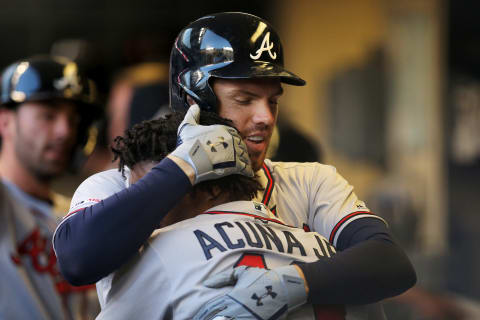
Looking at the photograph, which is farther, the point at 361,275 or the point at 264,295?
the point at 361,275

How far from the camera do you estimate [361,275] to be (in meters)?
2.37

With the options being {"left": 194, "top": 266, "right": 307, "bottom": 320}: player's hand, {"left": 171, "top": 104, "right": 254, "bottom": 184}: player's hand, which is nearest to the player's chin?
{"left": 171, "top": 104, "right": 254, "bottom": 184}: player's hand

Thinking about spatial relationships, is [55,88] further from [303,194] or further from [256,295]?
[256,295]

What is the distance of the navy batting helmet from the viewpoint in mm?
2729

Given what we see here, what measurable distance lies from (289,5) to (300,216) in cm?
1065

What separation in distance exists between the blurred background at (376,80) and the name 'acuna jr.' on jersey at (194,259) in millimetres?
3943

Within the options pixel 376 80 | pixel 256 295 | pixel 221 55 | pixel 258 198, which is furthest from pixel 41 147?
pixel 376 80

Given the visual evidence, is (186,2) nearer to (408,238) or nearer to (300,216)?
(408,238)

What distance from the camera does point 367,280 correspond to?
7.80 ft

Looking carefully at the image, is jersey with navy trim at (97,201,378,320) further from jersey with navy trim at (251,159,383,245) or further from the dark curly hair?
jersey with navy trim at (251,159,383,245)

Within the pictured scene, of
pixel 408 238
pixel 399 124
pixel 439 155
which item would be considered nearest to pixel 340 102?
pixel 399 124

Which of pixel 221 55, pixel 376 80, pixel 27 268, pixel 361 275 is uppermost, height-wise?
pixel 221 55

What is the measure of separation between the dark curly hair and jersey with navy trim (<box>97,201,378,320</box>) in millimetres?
77

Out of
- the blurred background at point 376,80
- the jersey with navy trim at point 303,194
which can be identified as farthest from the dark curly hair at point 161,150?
the blurred background at point 376,80
